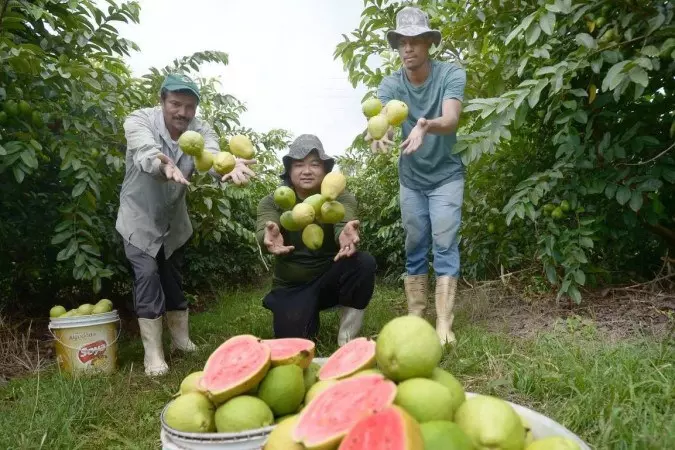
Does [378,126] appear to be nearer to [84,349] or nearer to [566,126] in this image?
[566,126]

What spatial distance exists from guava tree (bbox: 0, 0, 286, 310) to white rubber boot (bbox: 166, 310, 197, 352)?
0.54m

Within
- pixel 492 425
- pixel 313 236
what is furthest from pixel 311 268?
pixel 492 425

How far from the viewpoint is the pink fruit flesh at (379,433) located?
0.90m

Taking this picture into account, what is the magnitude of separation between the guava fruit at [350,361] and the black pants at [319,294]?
1.46 m

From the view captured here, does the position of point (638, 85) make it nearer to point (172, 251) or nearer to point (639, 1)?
point (639, 1)

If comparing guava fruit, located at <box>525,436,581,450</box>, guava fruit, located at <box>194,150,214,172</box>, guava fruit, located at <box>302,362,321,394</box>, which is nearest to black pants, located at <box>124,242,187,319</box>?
guava fruit, located at <box>194,150,214,172</box>

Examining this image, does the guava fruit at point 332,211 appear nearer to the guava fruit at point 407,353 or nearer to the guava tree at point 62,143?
the guava tree at point 62,143

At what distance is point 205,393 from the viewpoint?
1.38 meters

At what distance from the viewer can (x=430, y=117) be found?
10.0 ft

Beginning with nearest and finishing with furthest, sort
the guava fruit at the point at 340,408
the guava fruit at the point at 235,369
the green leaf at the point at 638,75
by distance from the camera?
the guava fruit at the point at 340,408, the guava fruit at the point at 235,369, the green leaf at the point at 638,75

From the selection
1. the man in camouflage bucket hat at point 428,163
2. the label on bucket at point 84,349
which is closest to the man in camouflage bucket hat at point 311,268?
the man in camouflage bucket hat at point 428,163

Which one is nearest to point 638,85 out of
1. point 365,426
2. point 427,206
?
point 427,206

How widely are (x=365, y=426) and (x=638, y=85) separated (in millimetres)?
2076

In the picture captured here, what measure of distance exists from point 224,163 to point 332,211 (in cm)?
64
